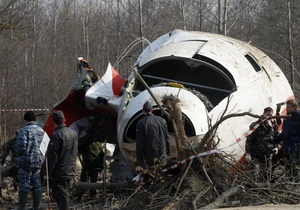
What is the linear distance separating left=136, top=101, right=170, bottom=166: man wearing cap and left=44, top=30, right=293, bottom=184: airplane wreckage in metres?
0.22

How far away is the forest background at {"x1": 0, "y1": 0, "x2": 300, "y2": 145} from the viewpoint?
25.2 metres

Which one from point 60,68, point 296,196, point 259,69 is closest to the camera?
point 296,196

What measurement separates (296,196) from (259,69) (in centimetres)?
365

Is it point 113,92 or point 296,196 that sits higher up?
point 113,92

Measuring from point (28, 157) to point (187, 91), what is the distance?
2.54 meters

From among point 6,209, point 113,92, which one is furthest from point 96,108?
point 6,209

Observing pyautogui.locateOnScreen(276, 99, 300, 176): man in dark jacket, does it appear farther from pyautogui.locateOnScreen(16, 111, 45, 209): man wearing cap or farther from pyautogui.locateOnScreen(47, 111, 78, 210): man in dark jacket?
pyautogui.locateOnScreen(16, 111, 45, 209): man wearing cap

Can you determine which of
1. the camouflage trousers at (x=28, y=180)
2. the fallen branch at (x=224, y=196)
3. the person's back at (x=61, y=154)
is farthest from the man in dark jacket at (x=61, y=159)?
the fallen branch at (x=224, y=196)

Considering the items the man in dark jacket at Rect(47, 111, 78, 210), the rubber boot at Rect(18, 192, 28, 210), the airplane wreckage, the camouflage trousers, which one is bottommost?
the rubber boot at Rect(18, 192, 28, 210)

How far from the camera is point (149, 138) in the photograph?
9.19 metres

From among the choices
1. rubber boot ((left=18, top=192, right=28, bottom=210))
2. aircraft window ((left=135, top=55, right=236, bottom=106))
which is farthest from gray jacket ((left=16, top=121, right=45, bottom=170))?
aircraft window ((left=135, top=55, right=236, bottom=106))

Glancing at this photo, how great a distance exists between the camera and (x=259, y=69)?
37.8 feet

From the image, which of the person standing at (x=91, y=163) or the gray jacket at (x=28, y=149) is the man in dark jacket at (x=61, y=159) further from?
the person standing at (x=91, y=163)

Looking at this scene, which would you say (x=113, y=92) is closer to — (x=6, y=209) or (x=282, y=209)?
(x=6, y=209)
